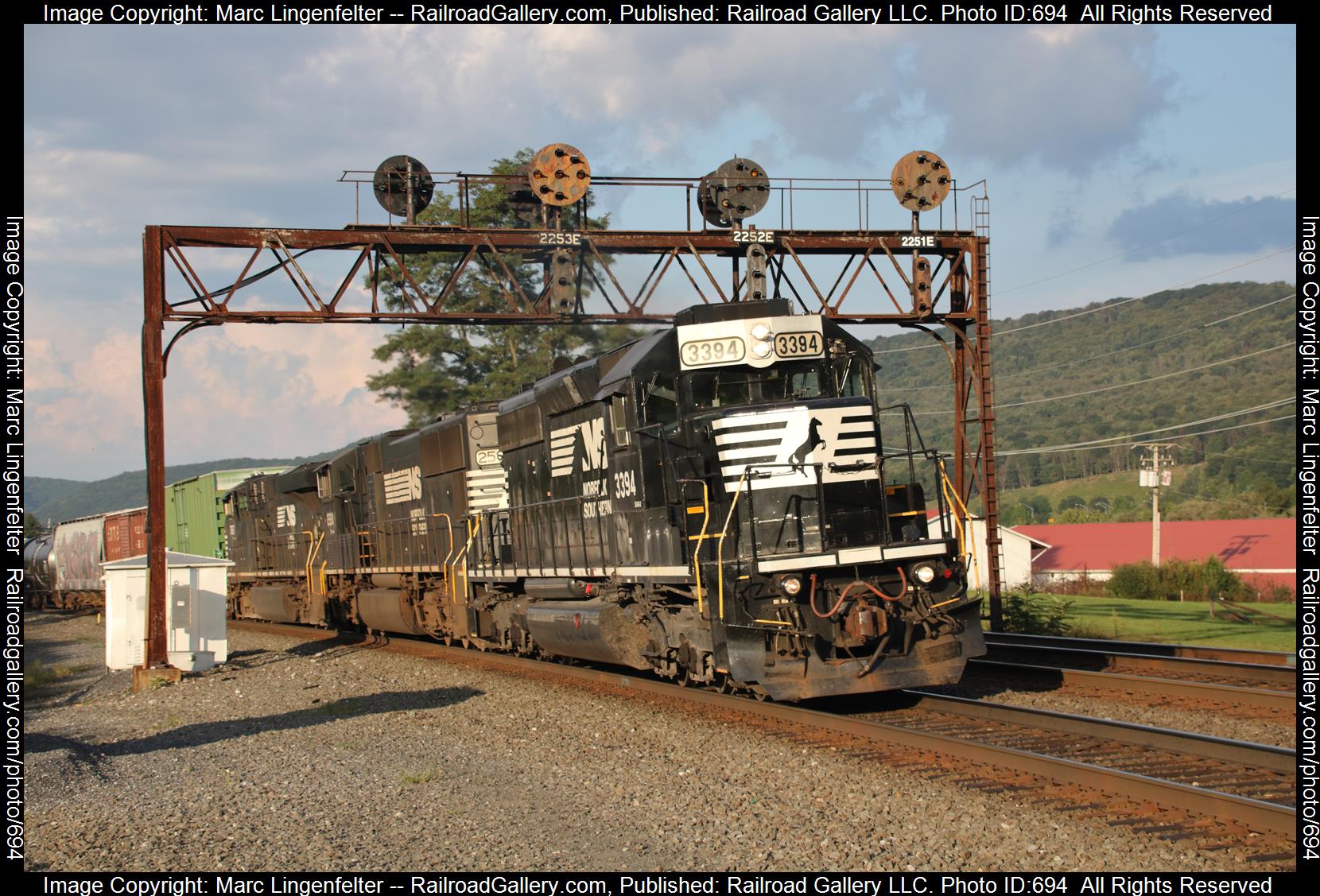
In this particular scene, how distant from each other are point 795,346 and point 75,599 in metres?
40.3

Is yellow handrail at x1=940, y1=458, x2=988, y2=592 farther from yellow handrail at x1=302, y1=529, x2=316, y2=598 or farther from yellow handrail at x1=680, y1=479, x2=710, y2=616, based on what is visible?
yellow handrail at x1=302, y1=529, x2=316, y2=598

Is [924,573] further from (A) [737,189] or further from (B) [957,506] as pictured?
(A) [737,189]

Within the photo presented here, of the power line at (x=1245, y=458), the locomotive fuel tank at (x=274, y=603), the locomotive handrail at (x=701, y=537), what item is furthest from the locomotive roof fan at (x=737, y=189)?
the power line at (x=1245, y=458)

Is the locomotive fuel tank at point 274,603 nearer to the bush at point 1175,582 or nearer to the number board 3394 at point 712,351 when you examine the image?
the number board 3394 at point 712,351

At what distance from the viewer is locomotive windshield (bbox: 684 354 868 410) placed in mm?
10953

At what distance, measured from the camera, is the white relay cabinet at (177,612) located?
1669 centimetres

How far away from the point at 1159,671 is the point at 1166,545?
5014 cm

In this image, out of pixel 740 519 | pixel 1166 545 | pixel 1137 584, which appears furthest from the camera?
pixel 1166 545

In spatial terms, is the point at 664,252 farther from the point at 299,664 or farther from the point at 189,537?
the point at 189,537

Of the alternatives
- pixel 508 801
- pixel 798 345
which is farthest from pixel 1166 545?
pixel 508 801

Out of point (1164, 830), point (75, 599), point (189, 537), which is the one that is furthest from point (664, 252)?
point (75, 599)

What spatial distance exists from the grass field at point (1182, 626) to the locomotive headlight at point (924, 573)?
22.3ft

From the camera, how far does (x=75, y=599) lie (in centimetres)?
4281

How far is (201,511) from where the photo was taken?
108ft
